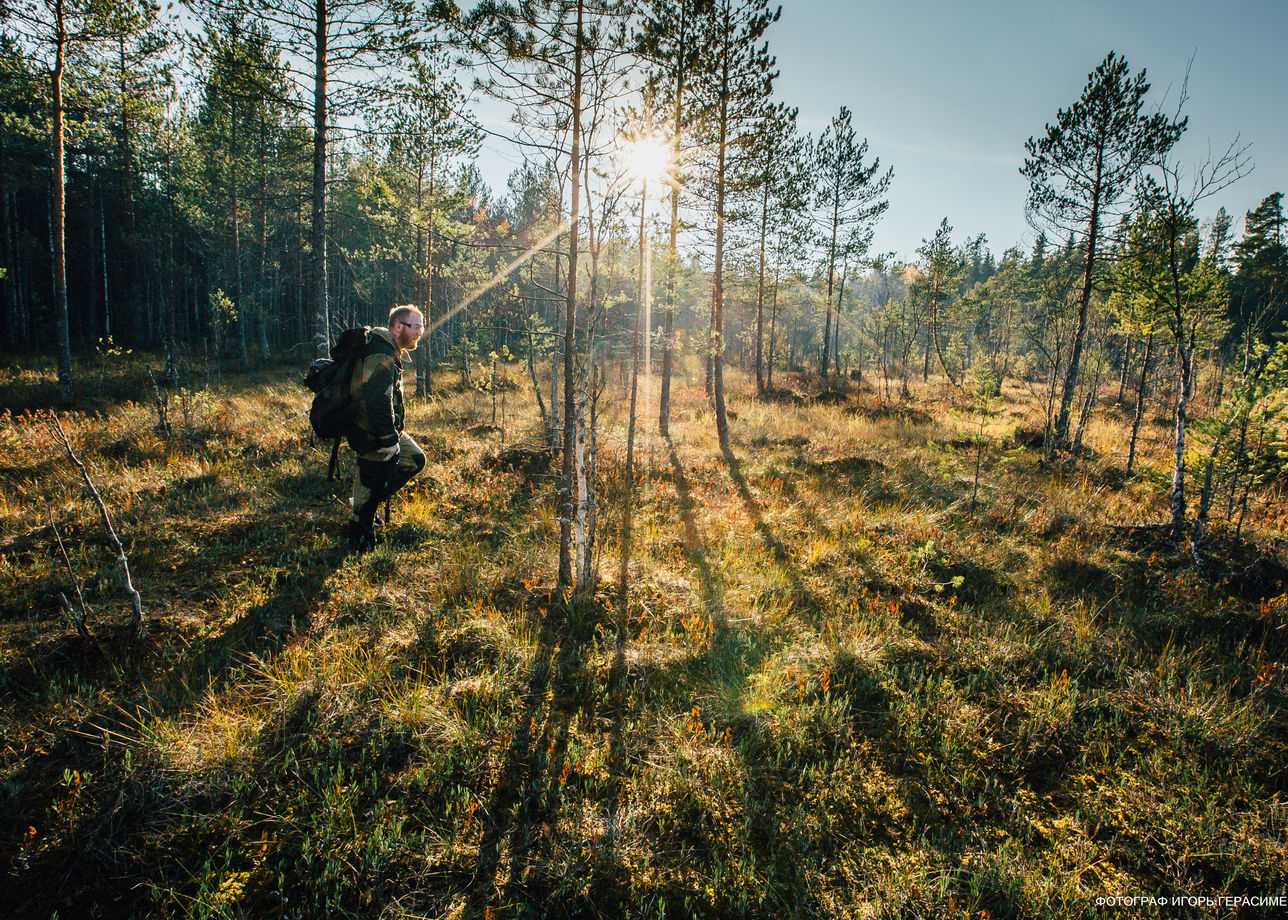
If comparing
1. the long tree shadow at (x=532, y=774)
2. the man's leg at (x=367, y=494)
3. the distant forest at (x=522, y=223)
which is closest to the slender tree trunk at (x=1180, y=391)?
the distant forest at (x=522, y=223)

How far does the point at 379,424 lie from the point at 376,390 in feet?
1.04

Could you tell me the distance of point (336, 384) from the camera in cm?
434

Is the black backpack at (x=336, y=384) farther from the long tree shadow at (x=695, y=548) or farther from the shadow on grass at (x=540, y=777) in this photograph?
the long tree shadow at (x=695, y=548)

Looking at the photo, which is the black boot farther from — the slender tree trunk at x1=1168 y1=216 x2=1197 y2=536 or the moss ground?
the slender tree trunk at x1=1168 y1=216 x2=1197 y2=536

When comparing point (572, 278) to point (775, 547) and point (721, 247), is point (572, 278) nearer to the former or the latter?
point (775, 547)

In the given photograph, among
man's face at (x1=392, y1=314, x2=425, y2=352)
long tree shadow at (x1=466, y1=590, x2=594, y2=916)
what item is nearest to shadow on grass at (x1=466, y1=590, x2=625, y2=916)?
long tree shadow at (x1=466, y1=590, x2=594, y2=916)

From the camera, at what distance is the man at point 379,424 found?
14.1ft

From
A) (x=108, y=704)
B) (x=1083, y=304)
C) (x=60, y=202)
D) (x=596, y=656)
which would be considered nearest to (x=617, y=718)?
(x=596, y=656)

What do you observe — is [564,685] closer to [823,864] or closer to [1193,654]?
[823,864]

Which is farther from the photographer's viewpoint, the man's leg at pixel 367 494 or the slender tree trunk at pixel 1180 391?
the slender tree trunk at pixel 1180 391

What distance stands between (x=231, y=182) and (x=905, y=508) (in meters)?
29.6

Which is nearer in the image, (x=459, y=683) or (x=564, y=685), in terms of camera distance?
(x=459, y=683)

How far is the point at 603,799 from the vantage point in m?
2.53

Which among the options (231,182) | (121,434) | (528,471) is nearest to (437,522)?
(528,471)
